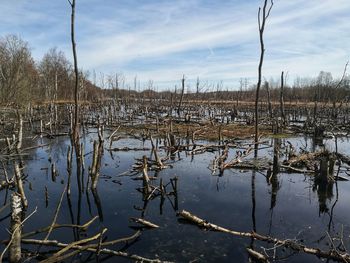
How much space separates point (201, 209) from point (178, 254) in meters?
3.01

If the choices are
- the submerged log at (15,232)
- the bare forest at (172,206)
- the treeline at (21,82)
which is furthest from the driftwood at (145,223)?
the treeline at (21,82)

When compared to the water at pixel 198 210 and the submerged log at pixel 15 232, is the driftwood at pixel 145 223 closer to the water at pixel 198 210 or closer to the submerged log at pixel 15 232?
the water at pixel 198 210

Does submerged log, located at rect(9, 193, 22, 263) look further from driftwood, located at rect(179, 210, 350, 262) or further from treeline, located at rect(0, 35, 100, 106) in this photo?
treeline, located at rect(0, 35, 100, 106)

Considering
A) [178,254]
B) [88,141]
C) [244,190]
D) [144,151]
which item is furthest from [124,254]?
[88,141]

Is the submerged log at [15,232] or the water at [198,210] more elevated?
the submerged log at [15,232]

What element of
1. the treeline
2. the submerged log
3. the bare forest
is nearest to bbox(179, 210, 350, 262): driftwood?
the bare forest

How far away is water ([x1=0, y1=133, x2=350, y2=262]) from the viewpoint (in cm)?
794

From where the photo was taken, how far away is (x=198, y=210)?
34.1ft

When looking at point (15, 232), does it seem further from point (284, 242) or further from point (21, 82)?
point (21, 82)

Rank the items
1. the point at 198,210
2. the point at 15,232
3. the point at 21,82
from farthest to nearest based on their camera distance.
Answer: the point at 21,82 → the point at 198,210 → the point at 15,232

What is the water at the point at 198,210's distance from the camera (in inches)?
313

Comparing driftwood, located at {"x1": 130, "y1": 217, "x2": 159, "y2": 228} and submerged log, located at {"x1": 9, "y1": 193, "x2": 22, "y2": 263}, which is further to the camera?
driftwood, located at {"x1": 130, "y1": 217, "x2": 159, "y2": 228}

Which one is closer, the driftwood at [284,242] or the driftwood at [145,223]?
the driftwood at [284,242]

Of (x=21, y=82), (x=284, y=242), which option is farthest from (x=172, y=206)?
(x=21, y=82)
